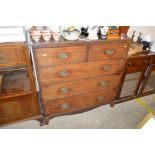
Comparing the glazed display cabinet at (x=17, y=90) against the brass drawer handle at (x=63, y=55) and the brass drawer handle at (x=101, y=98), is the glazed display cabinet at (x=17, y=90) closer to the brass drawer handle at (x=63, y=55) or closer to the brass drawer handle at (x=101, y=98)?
the brass drawer handle at (x=63, y=55)

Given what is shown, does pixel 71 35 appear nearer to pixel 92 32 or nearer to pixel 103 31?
pixel 92 32

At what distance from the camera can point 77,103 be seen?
76.8 inches

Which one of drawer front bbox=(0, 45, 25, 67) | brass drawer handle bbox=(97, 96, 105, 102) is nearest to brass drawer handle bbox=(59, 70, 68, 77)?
drawer front bbox=(0, 45, 25, 67)

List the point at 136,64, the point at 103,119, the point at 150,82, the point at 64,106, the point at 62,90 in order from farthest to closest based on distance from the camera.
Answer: the point at 150,82 < the point at 103,119 < the point at 136,64 < the point at 64,106 < the point at 62,90

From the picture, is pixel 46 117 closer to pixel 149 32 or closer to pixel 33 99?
pixel 33 99

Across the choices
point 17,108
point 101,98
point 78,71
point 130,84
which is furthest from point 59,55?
point 130,84

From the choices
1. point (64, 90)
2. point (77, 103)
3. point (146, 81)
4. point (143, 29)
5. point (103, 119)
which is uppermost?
point (143, 29)

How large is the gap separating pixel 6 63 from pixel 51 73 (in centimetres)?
45

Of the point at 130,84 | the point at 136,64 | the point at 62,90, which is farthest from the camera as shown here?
the point at 130,84

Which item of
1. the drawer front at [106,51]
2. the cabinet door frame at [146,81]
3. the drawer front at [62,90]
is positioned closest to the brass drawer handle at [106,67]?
the drawer front at [106,51]

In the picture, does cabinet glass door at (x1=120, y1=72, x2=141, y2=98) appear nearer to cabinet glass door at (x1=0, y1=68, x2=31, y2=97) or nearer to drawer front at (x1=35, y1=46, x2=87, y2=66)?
drawer front at (x1=35, y1=46, x2=87, y2=66)

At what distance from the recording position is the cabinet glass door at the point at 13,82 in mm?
1597

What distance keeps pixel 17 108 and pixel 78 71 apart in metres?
0.90
